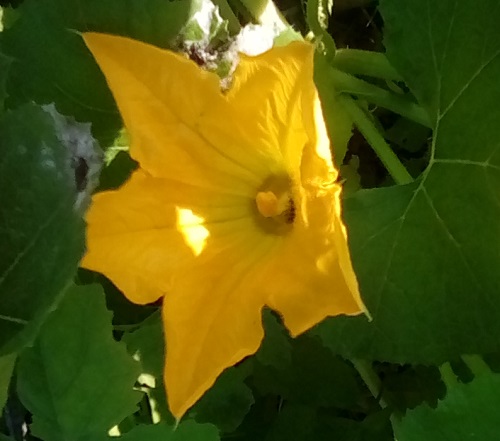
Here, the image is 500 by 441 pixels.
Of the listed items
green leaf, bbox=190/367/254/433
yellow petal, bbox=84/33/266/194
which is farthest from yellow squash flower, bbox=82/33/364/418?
green leaf, bbox=190/367/254/433

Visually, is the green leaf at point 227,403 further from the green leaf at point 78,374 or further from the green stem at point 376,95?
the green stem at point 376,95

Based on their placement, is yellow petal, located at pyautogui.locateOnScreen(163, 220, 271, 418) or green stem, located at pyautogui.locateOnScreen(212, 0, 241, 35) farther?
green stem, located at pyautogui.locateOnScreen(212, 0, 241, 35)

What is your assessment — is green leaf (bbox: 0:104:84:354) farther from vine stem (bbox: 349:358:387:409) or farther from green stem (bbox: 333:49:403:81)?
vine stem (bbox: 349:358:387:409)

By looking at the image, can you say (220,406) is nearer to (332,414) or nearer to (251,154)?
(332,414)

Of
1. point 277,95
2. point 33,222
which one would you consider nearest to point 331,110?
point 277,95

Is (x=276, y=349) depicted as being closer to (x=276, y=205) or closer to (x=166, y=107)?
(x=276, y=205)

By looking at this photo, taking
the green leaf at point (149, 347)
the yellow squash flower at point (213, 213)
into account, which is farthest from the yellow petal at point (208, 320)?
the green leaf at point (149, 347)
